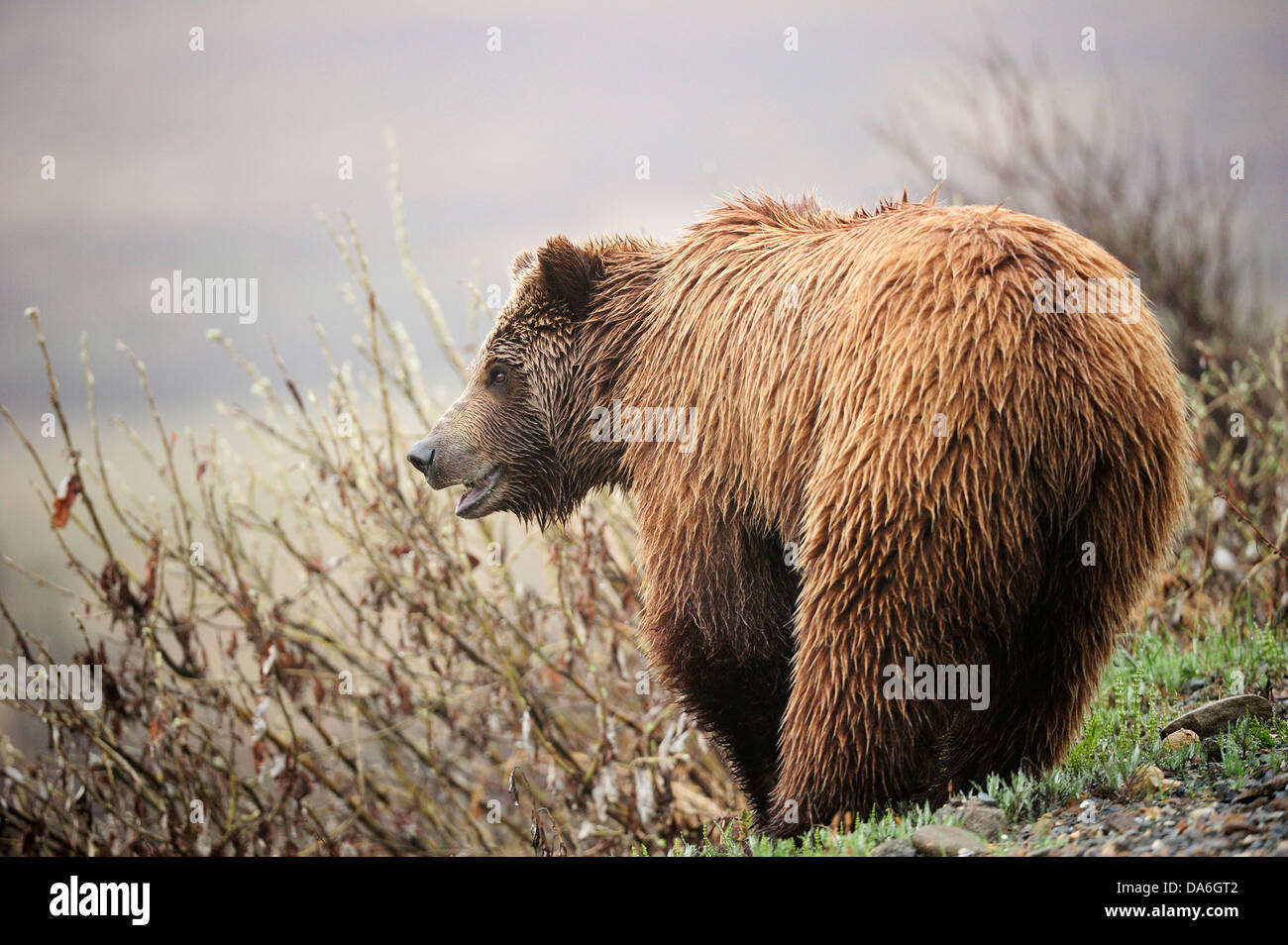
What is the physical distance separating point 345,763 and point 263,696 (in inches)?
51.5

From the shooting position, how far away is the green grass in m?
3.38

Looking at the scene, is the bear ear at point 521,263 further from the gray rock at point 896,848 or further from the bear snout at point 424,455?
the gray rock at point 896,848

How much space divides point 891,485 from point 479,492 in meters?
2.09

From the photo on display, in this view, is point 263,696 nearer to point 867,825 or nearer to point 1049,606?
point 867,825

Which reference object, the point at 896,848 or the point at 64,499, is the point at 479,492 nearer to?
the point at 64,499

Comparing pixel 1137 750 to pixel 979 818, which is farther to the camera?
pixel 1137 750

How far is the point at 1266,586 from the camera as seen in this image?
6520 millimetres

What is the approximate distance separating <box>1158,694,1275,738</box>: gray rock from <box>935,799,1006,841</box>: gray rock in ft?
3.92

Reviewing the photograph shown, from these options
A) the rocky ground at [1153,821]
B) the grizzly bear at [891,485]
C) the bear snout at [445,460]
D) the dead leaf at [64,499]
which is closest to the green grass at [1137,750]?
the rocky ground at [1153,821]

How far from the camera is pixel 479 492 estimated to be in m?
4.68

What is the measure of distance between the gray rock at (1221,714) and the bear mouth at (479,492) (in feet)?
8.96

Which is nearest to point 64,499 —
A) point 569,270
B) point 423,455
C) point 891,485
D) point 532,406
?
point 423,455

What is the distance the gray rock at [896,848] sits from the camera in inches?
122
